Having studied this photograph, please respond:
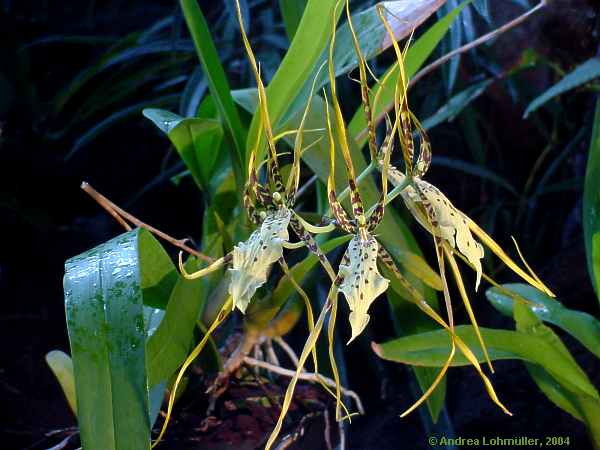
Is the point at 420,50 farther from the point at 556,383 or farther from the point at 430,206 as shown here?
the point at 556,383

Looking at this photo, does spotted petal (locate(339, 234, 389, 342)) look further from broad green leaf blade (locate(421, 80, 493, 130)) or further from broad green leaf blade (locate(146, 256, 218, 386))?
broad green leaf blade (locate(421, 80, 493, 130))

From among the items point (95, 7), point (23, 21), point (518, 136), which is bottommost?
point (518, 136)

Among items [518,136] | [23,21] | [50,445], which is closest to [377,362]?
[50,445]

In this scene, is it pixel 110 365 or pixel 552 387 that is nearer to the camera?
pixel 110 365

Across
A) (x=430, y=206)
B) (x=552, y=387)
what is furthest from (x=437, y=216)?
(x=552, y=387)

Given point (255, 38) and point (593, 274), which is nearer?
point (593, 274)

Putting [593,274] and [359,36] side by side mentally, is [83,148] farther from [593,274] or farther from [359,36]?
[593,274]
